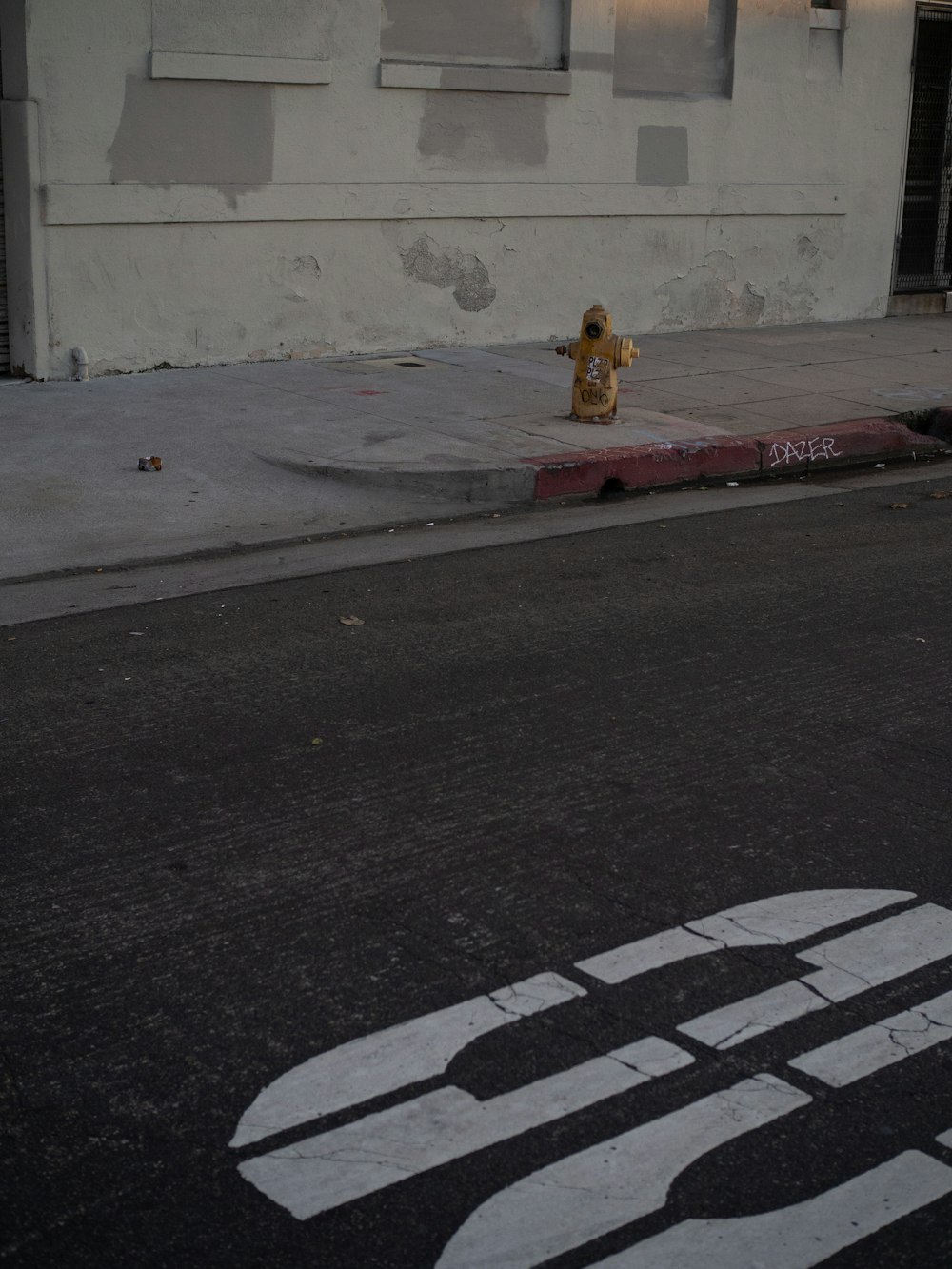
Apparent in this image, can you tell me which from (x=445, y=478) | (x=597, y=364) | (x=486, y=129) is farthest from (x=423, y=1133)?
(x=486, y=129)

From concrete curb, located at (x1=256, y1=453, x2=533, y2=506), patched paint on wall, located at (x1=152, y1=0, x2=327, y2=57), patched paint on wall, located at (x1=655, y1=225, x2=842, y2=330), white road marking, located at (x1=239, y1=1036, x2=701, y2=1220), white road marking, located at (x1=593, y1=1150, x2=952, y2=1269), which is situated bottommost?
white road marking, located at (x1=593, y1=1150, x2=952, y2=1269)

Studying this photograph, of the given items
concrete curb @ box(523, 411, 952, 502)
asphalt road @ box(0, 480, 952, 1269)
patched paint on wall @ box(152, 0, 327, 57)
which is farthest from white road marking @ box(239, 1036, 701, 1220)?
patched paint on wall @ box(152, 0, 327, 57)

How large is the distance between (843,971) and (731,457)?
7.06 metres

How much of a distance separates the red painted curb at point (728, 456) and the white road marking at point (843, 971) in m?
5.87

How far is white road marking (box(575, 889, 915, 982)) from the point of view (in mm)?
4012

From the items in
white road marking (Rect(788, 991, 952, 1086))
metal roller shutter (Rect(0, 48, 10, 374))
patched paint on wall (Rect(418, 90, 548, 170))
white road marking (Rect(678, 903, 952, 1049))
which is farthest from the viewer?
patched paint on wall (Rect(418, 90, 548, 170))

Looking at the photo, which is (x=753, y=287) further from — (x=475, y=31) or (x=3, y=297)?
(x=3, y=297)

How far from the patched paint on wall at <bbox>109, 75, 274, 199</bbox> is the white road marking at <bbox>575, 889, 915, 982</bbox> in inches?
374

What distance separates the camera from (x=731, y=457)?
1071 centimetres

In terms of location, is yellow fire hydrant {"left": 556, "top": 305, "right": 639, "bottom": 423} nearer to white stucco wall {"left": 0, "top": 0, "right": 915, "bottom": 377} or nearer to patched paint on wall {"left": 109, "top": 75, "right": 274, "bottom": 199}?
white stucco wall {"left": 0, "top": 0, "right": 915, "bottom": 377}

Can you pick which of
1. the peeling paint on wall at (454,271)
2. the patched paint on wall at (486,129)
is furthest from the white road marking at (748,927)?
the patched paint on wall at (486,129)

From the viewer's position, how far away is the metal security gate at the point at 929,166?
57.7 ft

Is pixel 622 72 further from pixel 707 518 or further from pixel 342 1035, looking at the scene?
pixel 342 1035

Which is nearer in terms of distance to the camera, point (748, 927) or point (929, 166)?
point (748, 927)
